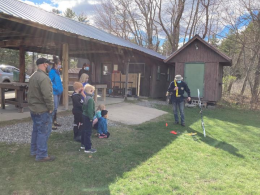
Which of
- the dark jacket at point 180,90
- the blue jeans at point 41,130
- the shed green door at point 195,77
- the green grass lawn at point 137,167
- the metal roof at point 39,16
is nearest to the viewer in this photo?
the green grass lawn at point 137,167

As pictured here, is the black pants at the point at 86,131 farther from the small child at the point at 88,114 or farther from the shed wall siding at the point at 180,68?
the shed wall siding at the point at 180,68

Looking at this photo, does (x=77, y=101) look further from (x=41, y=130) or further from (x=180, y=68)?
(x=180, y=68)

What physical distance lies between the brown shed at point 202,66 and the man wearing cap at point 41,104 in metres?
9.68

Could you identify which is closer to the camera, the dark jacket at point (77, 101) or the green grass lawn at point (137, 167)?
the green grass lawn at point (137, 167)

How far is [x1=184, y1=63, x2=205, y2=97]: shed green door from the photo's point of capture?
37.6 feet

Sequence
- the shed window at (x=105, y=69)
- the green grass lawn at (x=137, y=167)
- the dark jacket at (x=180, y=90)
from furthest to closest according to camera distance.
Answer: the shed window at (x=105, y=69), the dark jacket at (x=180, y=90), the green grass lawn at (x=137, y=167)

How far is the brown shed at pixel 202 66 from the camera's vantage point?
438 inches

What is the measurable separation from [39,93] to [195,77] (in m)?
9.91

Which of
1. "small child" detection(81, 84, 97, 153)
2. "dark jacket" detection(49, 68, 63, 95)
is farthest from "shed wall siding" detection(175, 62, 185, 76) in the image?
"small child" detection(81, 84, 97, 153)

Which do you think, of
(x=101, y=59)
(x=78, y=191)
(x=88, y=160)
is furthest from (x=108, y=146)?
(x=101, y=59)

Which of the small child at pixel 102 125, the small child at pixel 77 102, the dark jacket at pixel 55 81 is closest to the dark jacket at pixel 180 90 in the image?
the small child at pixel 102 125

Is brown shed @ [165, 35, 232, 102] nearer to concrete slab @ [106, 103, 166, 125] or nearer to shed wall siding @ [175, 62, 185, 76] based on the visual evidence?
shed wall siding @ [175, 62, 185, 76]

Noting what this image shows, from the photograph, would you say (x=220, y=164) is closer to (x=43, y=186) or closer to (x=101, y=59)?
(x=43, y=186)

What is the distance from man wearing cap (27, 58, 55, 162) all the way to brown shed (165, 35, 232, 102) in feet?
31.8
